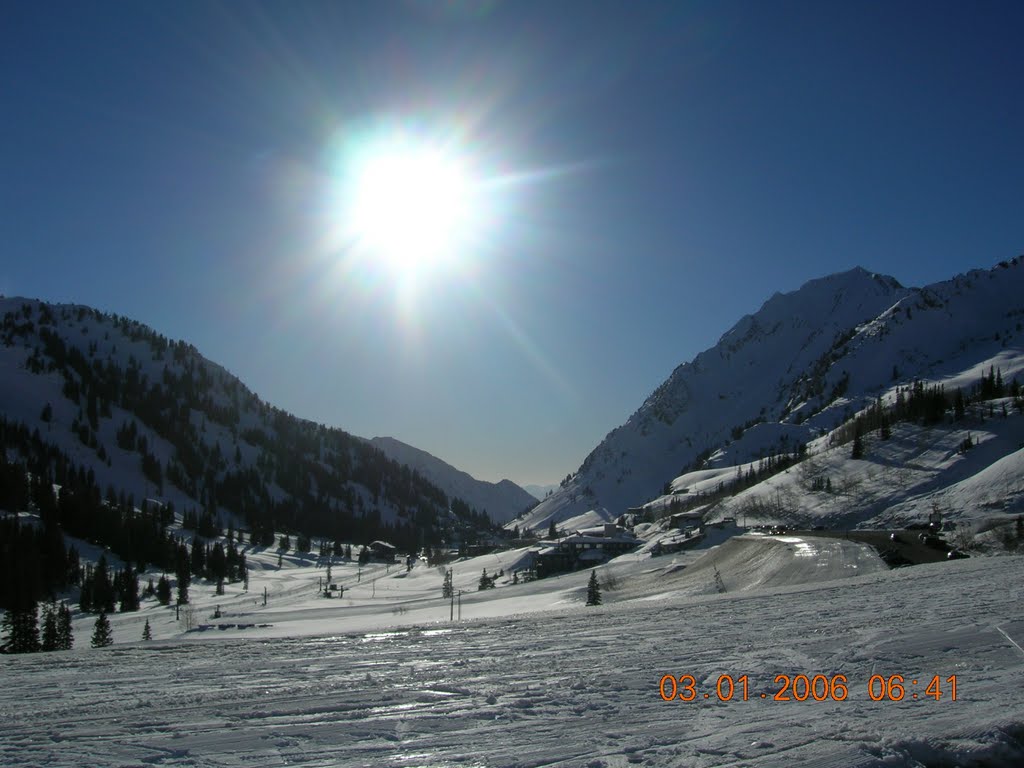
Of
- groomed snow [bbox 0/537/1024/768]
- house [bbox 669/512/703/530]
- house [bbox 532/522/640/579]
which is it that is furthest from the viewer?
house [bbox 669/512/703/530]

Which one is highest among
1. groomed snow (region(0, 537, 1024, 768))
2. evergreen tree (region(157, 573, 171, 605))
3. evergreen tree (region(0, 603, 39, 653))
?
groomed snow (region(0, 537, 1024, 768))

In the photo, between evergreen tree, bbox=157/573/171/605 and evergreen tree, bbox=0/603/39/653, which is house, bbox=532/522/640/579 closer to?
evergreen tree, bbox=157/573/171/605

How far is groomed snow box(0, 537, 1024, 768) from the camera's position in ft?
23.1

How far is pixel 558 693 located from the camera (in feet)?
31.0

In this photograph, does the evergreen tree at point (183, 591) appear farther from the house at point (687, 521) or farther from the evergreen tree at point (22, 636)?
the house at point (687, 521)

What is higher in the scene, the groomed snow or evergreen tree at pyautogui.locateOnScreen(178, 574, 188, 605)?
the groomed snow

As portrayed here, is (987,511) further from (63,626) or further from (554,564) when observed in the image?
(63,626)

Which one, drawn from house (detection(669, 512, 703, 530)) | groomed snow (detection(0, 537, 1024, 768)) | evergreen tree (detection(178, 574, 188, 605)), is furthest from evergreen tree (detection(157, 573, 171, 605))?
groomed snow (detection(0, 537, 1024, 768))

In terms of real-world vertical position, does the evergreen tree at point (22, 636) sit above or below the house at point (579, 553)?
above

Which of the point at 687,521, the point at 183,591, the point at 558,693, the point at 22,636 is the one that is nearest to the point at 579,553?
the point at 687,521

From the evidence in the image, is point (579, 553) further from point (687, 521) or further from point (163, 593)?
point (163, 593)

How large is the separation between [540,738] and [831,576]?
1150 inches

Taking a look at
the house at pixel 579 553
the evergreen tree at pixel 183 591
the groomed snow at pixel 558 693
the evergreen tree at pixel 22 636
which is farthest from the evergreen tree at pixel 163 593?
the groomed snow at pixel 558 693

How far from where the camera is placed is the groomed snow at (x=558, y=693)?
7.04m
